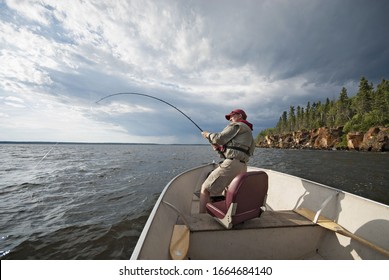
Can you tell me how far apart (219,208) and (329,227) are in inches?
69.5

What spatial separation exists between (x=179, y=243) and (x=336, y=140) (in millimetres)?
75917

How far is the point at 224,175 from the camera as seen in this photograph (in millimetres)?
3465

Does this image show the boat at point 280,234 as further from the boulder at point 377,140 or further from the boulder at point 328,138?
the boulder at point 328,138

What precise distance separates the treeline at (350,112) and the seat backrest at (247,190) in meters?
Result: 73.6

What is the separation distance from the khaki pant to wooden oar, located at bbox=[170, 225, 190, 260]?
102cm

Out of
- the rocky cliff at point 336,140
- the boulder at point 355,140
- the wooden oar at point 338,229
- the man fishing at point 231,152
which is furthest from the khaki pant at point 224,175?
the boulder at point 355,140

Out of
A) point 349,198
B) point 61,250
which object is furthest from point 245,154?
point 61,250

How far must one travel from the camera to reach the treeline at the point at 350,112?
2193 inches

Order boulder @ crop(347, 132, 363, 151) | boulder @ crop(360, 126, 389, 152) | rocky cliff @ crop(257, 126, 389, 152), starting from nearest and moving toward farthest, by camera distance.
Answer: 1. boulder @ crop(360, 126, 389, 152)
2. rocky cliff @ crop(257, 126, 389, 152)
3. boulder @ crop(347, 132, 363, 151)

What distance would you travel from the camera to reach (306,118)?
291ft

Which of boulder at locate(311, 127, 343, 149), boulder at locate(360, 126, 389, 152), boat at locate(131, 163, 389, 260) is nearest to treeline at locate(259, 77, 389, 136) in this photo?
boulder at locate(311, 127, 343, 149)

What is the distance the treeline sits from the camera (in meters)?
55.7

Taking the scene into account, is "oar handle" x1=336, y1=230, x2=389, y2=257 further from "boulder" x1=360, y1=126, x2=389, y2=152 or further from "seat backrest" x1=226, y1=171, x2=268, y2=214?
"boulder" x1=360, y1=126, x2=389, y2=152

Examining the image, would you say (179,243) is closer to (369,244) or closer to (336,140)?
(369,244)
